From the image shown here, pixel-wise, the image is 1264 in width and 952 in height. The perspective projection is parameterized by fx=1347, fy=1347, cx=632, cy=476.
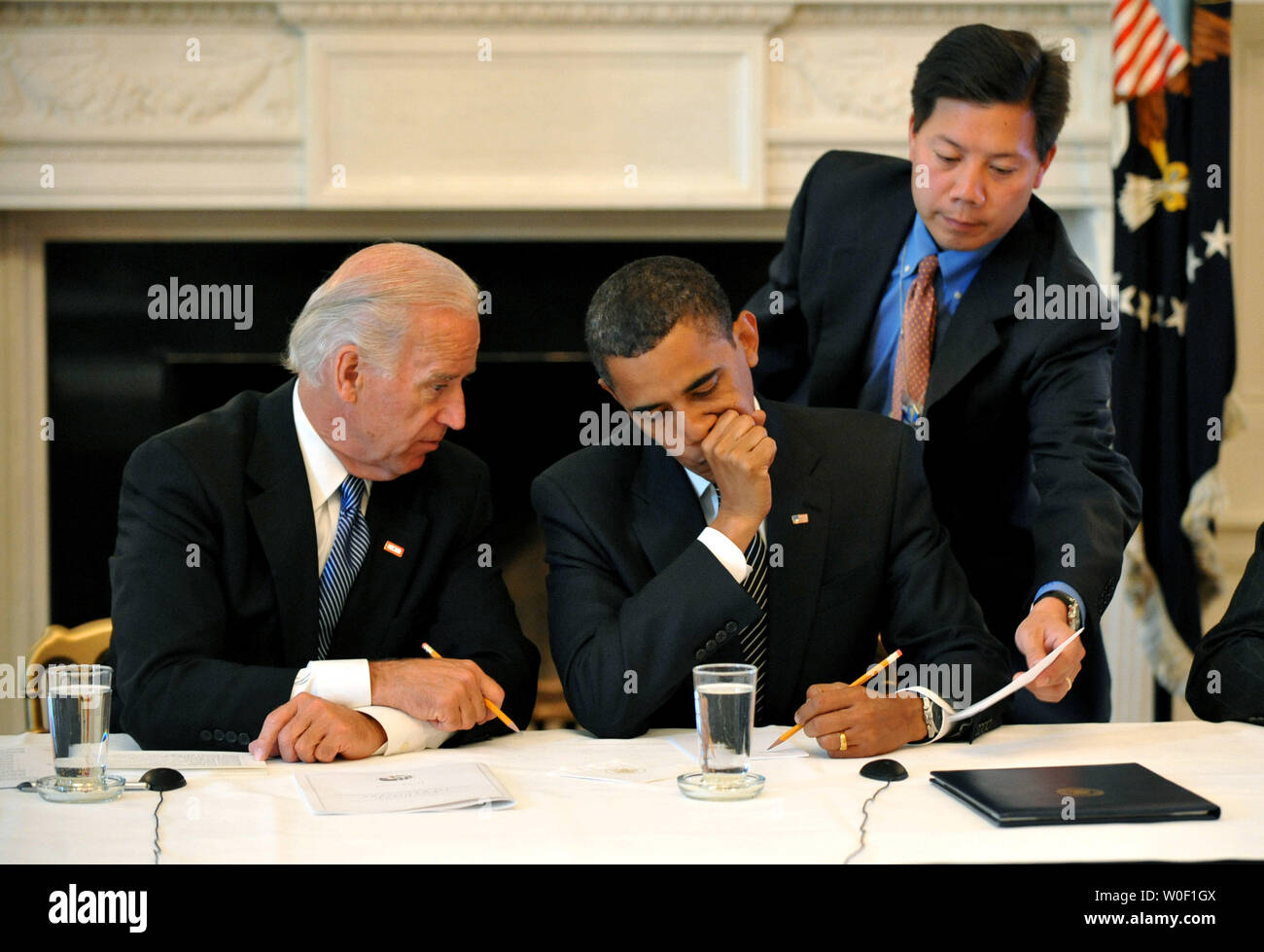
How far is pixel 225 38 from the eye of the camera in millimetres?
4336

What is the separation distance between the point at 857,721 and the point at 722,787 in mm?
321

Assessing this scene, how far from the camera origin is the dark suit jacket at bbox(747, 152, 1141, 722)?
2.58 metres

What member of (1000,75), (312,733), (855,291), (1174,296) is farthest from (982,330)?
(1174,296)

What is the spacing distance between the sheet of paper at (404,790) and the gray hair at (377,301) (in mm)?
740

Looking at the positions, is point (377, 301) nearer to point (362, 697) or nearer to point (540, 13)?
point (362, 697)

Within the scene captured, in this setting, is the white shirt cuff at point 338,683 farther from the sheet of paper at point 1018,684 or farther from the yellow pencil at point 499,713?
the sheet of paper at point 1018,684

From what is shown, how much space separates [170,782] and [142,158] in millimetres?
3151

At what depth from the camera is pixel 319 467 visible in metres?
2.33

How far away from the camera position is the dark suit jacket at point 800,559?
224cm

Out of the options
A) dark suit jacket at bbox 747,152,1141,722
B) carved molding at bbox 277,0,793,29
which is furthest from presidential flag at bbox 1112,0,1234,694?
dark suit jacket at bbox 747,152,1141,722

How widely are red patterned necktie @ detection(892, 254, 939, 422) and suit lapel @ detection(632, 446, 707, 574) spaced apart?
644mm

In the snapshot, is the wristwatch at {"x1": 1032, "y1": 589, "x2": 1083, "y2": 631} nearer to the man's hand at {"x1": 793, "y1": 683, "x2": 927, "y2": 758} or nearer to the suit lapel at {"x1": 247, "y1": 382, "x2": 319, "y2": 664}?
the man's hand at {"x1": 793, "y1": 683, "x2": 927, "y2": 758}
